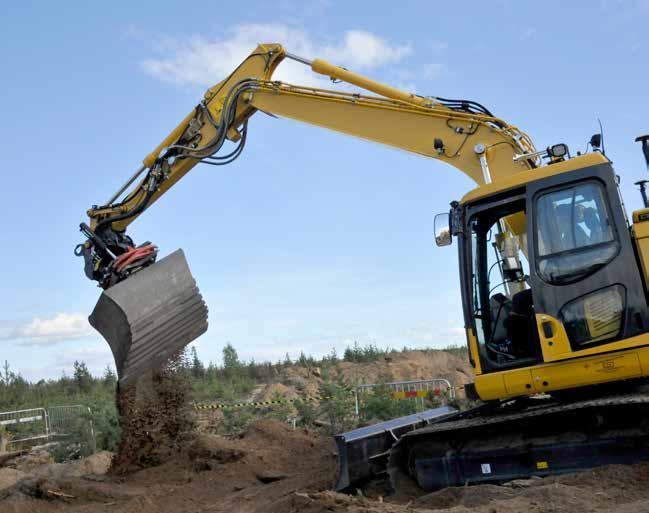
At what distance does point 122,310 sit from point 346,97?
347 centimetres

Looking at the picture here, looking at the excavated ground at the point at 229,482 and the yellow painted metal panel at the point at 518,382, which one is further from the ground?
the yellow painted metal panel at the point at 518,382

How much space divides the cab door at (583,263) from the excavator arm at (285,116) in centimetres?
74

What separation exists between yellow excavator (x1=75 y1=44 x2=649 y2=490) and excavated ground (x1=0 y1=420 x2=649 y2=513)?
408 millimetres

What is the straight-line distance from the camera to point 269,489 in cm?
874

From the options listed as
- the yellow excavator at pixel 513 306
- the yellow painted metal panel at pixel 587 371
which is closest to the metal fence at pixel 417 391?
the yellow excavator at pixel 513 306

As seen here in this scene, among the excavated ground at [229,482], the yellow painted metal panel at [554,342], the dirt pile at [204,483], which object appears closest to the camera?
the excavated ground at [229,482]

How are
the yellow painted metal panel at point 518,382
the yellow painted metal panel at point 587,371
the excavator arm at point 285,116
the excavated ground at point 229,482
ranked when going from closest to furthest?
the excavated ground at point 229,482
the yellow painted metal panel at point 587,371
the yellow painted metal panel at point 518,382
the excavator arm at point 285,116

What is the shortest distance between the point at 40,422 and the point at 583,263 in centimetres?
1781

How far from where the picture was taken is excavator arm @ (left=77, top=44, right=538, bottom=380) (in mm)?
7680

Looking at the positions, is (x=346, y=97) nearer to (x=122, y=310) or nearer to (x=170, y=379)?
(x=122, y=310)

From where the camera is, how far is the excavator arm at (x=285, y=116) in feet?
25.2

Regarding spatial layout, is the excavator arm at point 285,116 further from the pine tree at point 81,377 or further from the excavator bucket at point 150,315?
the pine tree at point 81,377

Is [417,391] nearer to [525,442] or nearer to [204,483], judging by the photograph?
[204,483]

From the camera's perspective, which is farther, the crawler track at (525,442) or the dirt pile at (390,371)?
the dirt pile at (390,371)
